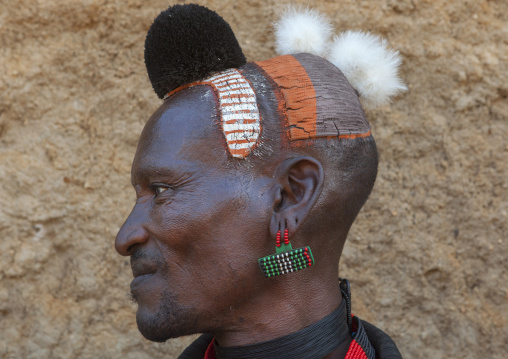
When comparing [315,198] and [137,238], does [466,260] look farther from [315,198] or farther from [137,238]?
[137,238]

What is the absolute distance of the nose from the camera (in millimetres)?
2098

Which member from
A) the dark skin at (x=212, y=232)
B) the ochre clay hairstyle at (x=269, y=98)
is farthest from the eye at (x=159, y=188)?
the ochre clay hairstyle at (x=269, y=98)

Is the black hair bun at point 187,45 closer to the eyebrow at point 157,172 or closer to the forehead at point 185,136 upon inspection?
the forehead at point 185,136

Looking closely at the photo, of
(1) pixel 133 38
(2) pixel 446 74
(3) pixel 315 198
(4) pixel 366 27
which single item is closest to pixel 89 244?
(1) pixel 133 38

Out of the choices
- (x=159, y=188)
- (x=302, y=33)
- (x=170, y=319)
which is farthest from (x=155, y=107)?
(x=170, y=319)

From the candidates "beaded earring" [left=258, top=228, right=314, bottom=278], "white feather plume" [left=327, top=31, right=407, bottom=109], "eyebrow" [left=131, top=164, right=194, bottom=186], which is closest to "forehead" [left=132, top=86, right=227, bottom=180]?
"eyebrow" [left=131, top=164, right=194, bottom=186]

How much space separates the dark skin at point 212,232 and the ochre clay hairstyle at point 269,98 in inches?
2.2

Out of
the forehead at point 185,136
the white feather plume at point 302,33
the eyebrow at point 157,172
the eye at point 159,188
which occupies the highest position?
the white feather plume at point 302,33

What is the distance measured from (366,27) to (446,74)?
21.5 inches

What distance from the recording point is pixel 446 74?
344 centimetres

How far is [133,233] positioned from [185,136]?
396 millimetres

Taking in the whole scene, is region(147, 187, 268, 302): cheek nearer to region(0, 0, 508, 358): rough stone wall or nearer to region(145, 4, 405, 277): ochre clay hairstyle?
region(145, 4, 405, 277): ochre clay hairstyle

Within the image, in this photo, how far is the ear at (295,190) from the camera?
205 cm

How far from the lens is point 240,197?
2045mm
